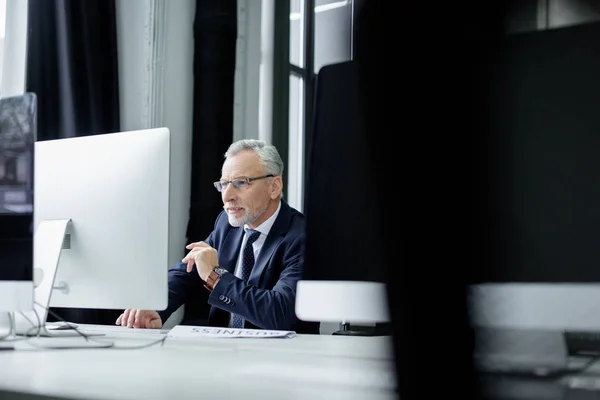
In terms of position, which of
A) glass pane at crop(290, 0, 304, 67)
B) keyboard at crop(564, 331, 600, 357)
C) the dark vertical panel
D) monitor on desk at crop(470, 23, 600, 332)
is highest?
the dark vertical panel

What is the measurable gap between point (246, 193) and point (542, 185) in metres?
2.18

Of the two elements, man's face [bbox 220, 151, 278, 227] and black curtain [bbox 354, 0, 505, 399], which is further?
man's face [bbox 220, 151, 278, 227]

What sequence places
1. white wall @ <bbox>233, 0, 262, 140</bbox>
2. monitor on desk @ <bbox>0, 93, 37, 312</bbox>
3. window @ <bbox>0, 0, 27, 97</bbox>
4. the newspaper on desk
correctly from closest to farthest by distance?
1. monitor on desk @ <bbox>0, 93, 37, 312</bbox>
2. the newspaper on desk
3. window @ <bbox>0, 0, 27, 97</bbox>
4. white wall @ <bbox>233, 0, 262, 140</bbox>

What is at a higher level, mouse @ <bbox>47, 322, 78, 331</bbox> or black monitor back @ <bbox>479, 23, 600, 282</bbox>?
black monitor back @ <bbox>479, 23, 600, 282</bbox>

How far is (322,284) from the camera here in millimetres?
852

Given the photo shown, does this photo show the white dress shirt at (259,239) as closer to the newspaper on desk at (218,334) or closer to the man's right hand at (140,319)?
the man's right hand at (140,319)

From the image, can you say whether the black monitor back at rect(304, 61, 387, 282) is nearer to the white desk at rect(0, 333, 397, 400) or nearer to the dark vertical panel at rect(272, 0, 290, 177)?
the white desk at rect(0, 333, 397, 400)

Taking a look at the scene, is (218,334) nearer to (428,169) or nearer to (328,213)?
(328,213)

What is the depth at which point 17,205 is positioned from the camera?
1233 mm

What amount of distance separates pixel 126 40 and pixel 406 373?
333cm

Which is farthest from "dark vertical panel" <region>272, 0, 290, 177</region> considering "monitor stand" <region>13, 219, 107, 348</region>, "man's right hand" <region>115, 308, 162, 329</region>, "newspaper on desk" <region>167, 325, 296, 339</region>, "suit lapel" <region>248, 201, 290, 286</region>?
"monitor stand" <region>13, 219, 107, 348</region>

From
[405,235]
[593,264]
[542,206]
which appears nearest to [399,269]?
[405,235]

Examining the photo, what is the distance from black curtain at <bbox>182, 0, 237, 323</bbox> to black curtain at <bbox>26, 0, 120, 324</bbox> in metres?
0.57

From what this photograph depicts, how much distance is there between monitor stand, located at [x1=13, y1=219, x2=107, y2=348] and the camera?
1471 millimetres
